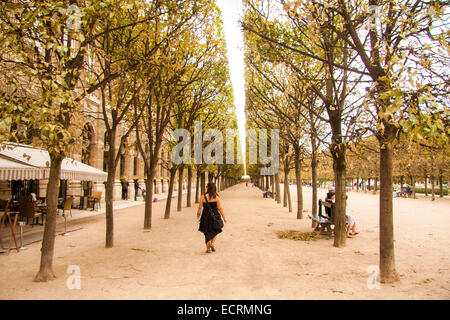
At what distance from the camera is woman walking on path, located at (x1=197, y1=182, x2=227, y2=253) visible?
304 inches

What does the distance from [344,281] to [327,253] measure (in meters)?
2.30

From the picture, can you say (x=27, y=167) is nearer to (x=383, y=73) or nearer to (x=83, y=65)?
(x=83, y=65)

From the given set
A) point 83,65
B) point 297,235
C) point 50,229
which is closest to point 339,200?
point 297,235

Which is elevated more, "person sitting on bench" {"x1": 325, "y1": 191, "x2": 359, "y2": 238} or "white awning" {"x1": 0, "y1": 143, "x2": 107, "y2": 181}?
"white awning" {"x1": 0, "y1": 143, "x2": 107, "y2": 181}

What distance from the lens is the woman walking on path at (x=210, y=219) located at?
771cm

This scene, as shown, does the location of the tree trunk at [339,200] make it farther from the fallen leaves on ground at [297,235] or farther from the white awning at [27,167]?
the white awning at [27,167]

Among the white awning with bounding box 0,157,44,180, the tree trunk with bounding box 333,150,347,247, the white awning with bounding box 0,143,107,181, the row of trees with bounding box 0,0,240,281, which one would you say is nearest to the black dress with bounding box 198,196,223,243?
the row of trees with bounding box 0,0,240,281

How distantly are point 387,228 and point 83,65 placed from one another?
7.13 m

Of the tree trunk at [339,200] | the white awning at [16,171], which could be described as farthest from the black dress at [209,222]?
the white awning at [16,171]

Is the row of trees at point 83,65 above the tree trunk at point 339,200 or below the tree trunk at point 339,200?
above

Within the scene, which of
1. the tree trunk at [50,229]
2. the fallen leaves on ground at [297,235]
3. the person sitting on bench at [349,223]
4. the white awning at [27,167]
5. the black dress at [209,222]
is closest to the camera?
the tree trunk at [50,229]

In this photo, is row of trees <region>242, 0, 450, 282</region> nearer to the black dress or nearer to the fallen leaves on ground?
the fallen leaves on ground

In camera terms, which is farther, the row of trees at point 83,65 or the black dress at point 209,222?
the black dress at point 209,222

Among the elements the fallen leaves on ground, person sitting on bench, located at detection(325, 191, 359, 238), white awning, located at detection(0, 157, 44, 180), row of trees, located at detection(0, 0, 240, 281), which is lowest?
the fallen leaves on ground
